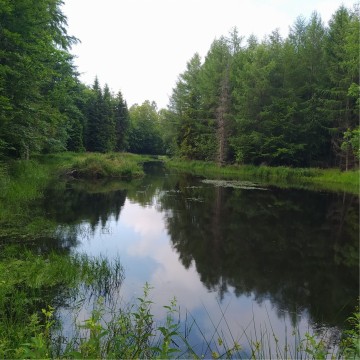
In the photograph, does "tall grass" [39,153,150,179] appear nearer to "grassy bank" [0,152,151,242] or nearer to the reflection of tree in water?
"grassy bank" [0,152,151,242]

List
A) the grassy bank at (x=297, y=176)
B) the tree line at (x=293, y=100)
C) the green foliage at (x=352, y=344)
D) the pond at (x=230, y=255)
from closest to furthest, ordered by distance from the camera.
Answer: the green foliage at (x=352, y=344)
the pond at (x=230, y=255)
the grassy bank at (x=297, y=176)
the tree line at (x=293, y=100)

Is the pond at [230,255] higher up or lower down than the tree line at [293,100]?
lower down

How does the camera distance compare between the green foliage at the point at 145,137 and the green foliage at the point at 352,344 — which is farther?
the green foliage at the point at 145,137

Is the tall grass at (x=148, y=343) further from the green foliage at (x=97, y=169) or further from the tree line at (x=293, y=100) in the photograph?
the tree line at (x=293, y=100)

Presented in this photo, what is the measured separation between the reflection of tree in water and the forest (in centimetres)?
794

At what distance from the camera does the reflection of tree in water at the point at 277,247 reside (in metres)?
6.86

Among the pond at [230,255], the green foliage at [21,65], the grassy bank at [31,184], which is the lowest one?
the pond at [230,255]

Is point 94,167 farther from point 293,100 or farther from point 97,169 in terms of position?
point 293,100

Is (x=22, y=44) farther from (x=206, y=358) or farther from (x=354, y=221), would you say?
(x=354, y=221)

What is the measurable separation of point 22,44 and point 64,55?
4.63 m

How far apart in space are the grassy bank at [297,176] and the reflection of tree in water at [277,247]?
794 centimetres

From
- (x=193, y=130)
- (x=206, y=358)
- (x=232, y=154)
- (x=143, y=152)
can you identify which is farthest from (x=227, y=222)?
(x=143, y=152)

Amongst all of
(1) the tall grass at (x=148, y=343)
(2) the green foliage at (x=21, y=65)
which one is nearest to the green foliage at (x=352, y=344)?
(1) the tall grass at (x=148, y=343)

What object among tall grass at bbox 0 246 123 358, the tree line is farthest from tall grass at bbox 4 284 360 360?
the tree line
